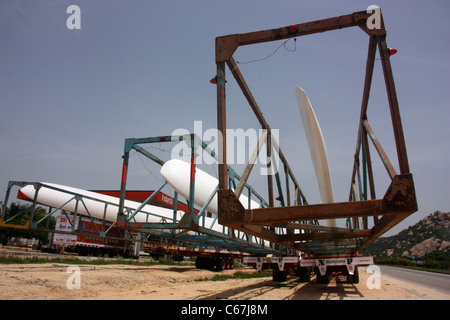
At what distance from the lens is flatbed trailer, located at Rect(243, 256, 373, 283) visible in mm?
10914

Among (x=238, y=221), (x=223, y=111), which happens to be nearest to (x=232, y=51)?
(x=223, y=111)

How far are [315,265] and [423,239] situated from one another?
105 metres

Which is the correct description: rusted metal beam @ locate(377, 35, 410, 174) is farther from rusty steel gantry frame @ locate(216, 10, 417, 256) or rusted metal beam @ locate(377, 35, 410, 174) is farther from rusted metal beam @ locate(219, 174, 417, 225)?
rusted metal beam @ locate(219, 174, 417, 225)

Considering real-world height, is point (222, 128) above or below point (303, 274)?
above

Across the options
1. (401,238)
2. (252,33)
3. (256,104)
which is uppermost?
(252,33)

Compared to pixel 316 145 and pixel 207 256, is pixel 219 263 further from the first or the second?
pixel 316 145

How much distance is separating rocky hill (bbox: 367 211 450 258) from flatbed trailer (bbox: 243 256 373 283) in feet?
269

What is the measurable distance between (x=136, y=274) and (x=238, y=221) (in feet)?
35.8

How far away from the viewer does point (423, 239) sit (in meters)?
96.4

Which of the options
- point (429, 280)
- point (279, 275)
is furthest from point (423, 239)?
point (279, 275)

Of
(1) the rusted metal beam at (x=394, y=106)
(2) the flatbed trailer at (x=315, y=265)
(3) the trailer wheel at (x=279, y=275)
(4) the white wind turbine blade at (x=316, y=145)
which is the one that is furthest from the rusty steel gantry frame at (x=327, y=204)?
(3) the trailer wheel at (x=279, y=275)

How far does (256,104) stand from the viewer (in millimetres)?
6723

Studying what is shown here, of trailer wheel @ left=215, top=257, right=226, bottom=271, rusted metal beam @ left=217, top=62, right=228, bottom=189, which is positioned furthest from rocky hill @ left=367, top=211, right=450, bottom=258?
rusted metal beam @ left=217, top=62, right=228, bottom=189
